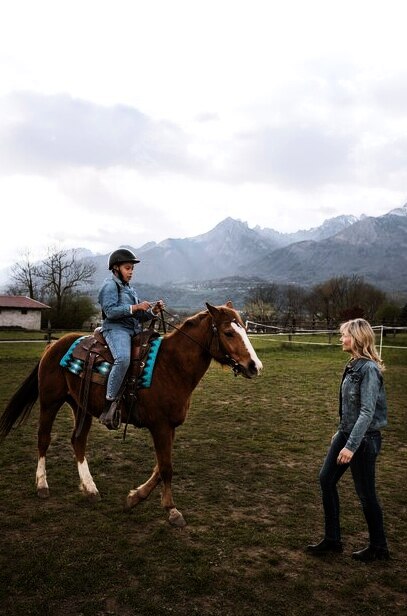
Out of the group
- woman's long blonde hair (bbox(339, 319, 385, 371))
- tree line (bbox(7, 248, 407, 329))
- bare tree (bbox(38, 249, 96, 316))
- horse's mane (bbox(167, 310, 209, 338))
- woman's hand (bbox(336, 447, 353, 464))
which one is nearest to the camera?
woman's hand (bbox(336, 447, 353, 464))

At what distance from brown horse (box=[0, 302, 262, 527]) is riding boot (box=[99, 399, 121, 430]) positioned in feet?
0.31

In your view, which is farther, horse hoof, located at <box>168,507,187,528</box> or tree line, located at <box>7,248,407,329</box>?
tree line, located at <box>7,248,407,329</box>

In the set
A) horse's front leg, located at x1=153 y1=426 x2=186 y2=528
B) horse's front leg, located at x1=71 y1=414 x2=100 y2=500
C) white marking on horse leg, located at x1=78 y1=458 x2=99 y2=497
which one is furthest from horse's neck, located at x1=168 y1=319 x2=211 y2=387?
white marking on horse leg, located at x1=78 y1=458 x2=99 y2=497

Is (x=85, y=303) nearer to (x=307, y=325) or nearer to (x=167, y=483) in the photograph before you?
(x=307, y=325)

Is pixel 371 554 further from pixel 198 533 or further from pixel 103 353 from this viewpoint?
pixel 103 353

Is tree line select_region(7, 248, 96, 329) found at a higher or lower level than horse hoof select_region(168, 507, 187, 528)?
higher

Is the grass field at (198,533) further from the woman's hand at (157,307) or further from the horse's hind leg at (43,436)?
the woman's hand at (157,307)

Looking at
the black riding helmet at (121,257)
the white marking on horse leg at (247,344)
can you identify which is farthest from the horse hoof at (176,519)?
the black riding helmet at (121,257)

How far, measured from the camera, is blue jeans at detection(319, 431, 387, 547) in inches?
144

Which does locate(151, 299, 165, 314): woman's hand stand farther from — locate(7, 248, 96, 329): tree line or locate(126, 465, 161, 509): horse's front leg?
locate(7, 248, 96, 329): tree line

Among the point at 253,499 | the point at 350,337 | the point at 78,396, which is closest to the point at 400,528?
the point at 253,499

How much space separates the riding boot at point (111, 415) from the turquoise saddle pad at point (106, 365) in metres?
0.34

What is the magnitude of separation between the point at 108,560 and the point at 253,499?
6.81 ft

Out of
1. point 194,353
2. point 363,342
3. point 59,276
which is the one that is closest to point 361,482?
point 363,342
